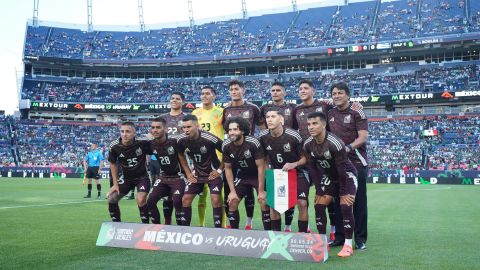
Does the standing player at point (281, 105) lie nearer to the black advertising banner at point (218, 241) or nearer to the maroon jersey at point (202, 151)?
the maroon jersey at point (202, 151)

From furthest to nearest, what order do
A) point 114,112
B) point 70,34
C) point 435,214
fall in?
point 70,34
point 114,112
point 435,214

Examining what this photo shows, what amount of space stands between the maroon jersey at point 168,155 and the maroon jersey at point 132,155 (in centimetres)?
27

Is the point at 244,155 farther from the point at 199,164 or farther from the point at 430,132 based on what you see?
the point at 430,132

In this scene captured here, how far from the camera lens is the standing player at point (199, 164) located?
7.91 meters

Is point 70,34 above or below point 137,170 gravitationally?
above

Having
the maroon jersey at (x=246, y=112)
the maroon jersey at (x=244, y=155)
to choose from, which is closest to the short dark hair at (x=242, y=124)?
the maroon jersey at (x=244, y=155)

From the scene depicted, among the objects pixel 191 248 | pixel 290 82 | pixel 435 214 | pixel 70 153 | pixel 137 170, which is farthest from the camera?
pixel 290 82

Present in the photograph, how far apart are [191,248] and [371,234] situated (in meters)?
3.95

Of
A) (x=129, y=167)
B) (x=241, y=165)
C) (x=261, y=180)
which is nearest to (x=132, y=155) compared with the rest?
(x=129, y=167)

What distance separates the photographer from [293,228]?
976 cm

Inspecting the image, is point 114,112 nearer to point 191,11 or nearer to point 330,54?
point 191,11

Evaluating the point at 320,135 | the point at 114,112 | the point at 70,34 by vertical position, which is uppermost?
the point at 70,34

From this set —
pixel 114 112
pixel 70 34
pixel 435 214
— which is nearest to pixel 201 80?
pixel 114 112

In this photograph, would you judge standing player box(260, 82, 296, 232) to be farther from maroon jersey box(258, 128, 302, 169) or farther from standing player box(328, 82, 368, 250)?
standing player box(328, 82, 368, 250)
